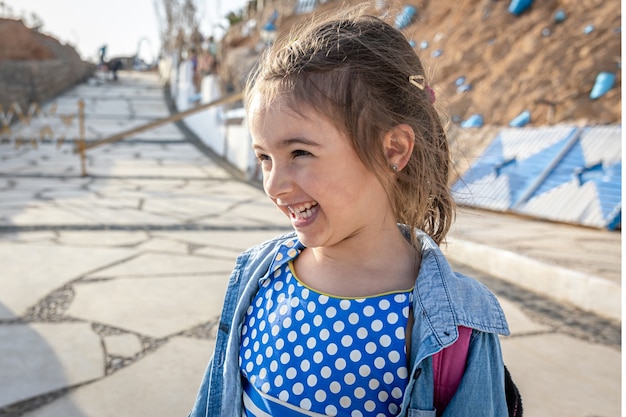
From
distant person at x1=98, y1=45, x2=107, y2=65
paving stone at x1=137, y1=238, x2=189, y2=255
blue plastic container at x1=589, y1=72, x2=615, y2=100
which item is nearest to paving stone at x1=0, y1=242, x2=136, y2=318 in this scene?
paving stone at x1=137, y1=238, x2=189, y2=255

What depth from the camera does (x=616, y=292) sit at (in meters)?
2.65

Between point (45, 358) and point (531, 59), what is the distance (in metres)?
6.46

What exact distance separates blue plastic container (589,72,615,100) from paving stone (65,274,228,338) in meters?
4.30

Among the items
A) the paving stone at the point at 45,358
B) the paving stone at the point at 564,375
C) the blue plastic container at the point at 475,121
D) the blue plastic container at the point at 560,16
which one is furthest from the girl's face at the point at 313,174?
the blue plastic container at the point at 560,16

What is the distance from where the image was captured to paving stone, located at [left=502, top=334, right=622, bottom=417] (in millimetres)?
1895

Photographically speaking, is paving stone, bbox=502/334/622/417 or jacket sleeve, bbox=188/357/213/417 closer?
jacket sleeve, bbox=188/357/213/417

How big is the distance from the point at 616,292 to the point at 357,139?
2.11 meters

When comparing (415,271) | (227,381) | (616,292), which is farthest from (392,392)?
(616,292)

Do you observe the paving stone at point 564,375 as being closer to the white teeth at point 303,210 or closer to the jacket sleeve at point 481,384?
the jacket sleeve at point 481,384

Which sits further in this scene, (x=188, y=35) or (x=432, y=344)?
(x=188, y=35)

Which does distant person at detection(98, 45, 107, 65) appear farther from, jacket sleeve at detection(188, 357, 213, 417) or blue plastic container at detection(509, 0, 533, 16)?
jacket sleeve at detection(188, 357, 213, 417)

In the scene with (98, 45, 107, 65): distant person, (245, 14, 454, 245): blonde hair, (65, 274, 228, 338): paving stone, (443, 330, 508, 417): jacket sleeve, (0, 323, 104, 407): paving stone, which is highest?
(98, 45, 107, 65): distant person

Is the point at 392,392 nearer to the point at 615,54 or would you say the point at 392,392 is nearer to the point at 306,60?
the point at 306,60

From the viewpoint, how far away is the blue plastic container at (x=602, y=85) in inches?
223
